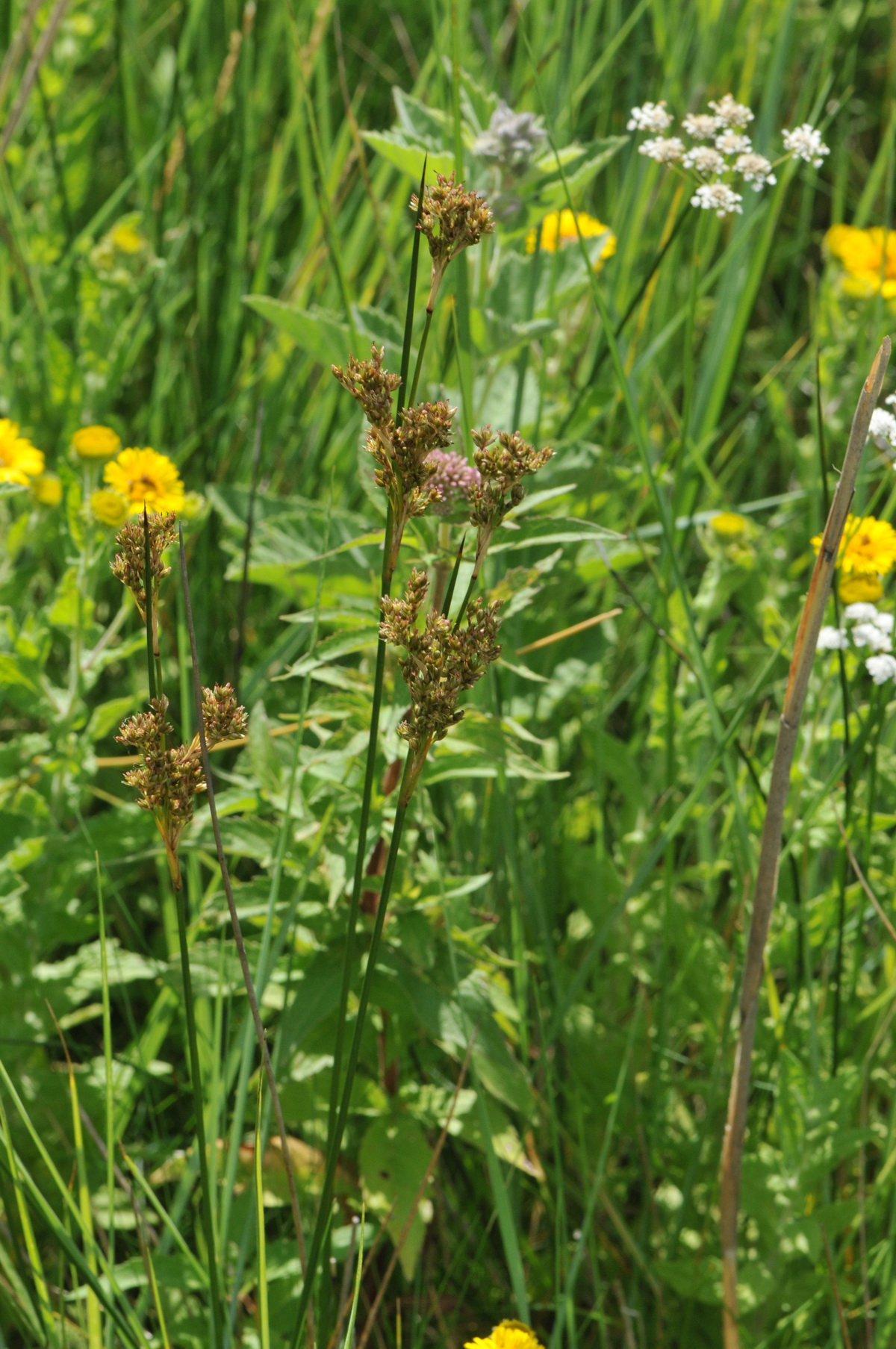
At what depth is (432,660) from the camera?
68cm

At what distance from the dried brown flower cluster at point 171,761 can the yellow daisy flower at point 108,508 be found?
0.72 metres

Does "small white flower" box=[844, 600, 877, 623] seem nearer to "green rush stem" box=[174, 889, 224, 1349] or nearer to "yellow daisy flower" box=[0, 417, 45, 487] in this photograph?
"green rush stem" box=[174, 889, 224, 1349]

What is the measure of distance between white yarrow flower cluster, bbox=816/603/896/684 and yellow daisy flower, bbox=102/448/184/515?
778 millimetres

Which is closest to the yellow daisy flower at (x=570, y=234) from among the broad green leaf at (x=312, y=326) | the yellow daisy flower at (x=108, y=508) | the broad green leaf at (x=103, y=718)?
the broad green leaf at (x=312, y=326)

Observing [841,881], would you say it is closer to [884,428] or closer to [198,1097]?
[884,428]

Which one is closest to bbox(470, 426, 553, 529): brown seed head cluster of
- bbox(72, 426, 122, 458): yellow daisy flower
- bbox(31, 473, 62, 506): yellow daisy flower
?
bbox(72, 426, 122, 458): yellow daisy flower

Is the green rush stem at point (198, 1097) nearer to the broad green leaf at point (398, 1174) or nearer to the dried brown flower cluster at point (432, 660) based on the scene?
the dried brown flower cluster at point (432, 660)

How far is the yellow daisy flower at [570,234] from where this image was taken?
1.65 meters

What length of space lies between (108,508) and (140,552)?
703 millimetres

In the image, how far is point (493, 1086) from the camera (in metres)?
1.24

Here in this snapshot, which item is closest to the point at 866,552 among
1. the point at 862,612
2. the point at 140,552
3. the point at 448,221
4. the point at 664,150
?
the point at 862,612

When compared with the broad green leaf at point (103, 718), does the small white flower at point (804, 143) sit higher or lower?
higher

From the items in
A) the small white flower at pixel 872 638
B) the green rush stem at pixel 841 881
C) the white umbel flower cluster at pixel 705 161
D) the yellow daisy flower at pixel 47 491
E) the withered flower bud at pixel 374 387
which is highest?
the white umbel flower cluster at pixel 705 161

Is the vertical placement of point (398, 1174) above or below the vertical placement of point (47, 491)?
below
